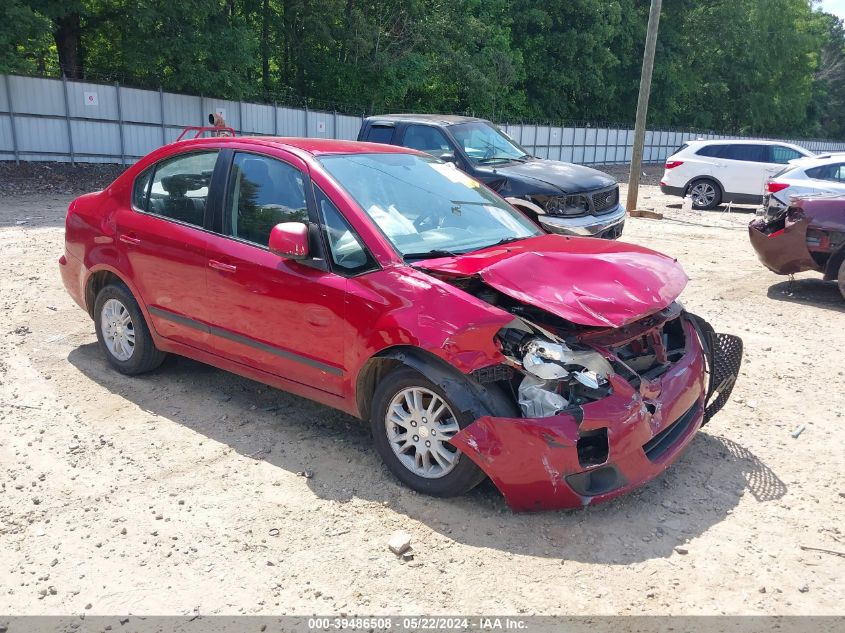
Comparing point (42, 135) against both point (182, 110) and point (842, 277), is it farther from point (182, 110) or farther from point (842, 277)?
point (842, 277)

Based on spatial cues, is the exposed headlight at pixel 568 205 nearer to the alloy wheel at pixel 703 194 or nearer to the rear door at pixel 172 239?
the rear door at pixel 172 239

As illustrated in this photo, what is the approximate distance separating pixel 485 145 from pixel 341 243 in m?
6.72

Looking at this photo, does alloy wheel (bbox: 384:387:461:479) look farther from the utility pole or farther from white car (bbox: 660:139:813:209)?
white car (bbox: 660:139:813:209)

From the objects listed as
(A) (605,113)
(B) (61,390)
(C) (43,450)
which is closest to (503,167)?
(B) (61,390)

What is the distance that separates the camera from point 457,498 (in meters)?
A: 3.76

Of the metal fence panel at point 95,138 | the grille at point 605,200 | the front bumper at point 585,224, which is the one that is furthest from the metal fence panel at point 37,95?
the grille at point 605,200

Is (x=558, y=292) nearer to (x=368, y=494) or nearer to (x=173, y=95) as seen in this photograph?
(x=368, y=494)

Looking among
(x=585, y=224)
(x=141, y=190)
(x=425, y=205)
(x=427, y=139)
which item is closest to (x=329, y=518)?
(x=425, y=205)

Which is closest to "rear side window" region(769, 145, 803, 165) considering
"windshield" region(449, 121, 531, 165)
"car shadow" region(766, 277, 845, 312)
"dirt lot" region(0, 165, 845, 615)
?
"car shadow" region(766, 277, 845, 312)

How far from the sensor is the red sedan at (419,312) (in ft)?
11.3

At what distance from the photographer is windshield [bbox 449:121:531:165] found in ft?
33.0

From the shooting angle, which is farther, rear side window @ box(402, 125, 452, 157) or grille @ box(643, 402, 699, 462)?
rear side window @ box(402, 125, 452, 157)

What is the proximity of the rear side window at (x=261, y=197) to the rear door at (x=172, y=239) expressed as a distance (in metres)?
0.19

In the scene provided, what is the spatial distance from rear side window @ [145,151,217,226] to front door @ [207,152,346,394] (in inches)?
9.4
